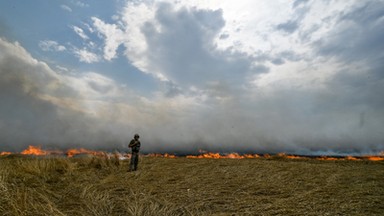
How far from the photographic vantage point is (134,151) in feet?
43.1

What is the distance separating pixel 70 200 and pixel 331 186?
6454 mm

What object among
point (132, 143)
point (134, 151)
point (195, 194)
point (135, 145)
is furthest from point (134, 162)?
point (195, 194)

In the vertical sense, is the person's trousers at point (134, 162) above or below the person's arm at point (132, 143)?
below

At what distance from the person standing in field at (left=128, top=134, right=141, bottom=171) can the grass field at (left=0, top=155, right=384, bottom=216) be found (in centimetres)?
193

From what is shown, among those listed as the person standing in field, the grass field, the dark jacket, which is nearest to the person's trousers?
the person standing in field

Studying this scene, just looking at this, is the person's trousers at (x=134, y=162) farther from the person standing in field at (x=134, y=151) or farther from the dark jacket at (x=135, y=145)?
the dark jacket at (x=135, y=145)

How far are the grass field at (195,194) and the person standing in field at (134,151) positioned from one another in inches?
76.1

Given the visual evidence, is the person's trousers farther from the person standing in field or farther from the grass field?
the grass field

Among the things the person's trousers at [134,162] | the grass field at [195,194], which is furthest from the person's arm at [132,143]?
the grass field at [195,194]

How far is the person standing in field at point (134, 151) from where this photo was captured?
1268 centimetres

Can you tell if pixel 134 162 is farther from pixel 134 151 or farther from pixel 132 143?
pixel 132 143

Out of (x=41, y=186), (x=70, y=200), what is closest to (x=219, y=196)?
→ (x=70, y=200)

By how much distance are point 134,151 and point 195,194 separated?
6594 millimetres

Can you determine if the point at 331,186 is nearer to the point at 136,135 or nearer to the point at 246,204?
the point at 246,204
